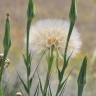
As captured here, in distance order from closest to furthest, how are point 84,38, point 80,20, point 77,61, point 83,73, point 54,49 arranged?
point 83,73 < point 54,49 < point 77,61 < point 84,38 < point 80,20

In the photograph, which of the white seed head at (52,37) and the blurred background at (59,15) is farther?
the blurred background at (59,15)

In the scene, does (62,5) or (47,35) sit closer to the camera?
(47,35)

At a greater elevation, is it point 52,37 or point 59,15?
point 52,37

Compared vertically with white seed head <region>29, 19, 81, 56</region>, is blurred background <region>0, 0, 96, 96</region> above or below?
below

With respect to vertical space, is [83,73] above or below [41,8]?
above

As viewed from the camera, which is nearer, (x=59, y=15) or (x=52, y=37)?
(x=52, y=37)

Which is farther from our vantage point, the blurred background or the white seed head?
the blurred background

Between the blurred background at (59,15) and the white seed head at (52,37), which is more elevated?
the white seed head at (52,37)

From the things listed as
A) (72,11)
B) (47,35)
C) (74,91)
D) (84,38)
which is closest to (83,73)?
(72,11)

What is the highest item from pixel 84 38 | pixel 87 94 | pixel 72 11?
pixel 72 11

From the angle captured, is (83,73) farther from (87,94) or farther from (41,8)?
(41,8)

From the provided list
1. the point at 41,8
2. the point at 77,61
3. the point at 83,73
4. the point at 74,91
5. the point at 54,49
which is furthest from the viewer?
the point at 41,8
